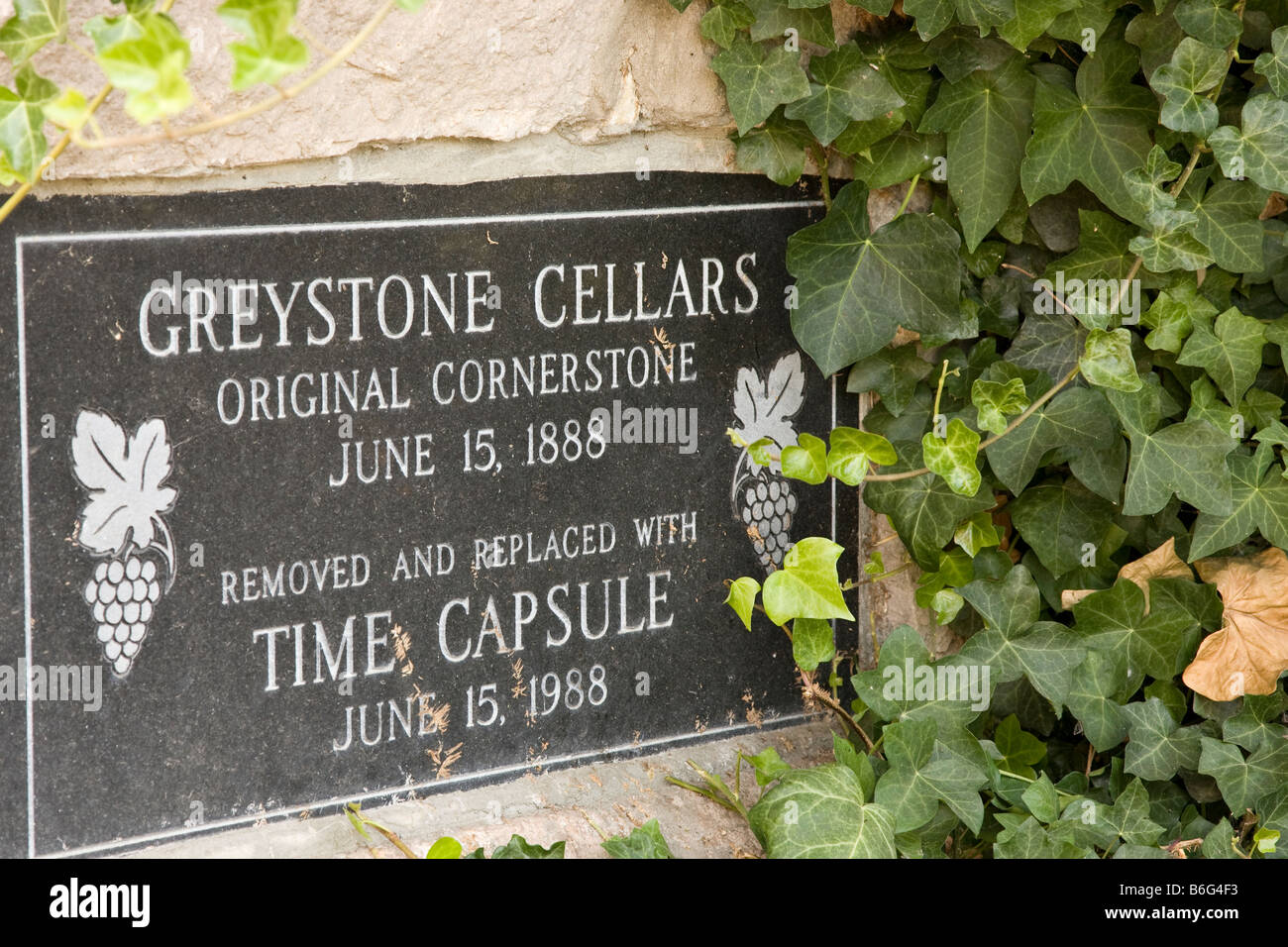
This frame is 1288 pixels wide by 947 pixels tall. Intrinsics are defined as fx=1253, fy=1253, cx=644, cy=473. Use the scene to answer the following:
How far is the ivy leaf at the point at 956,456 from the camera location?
2.01 metres

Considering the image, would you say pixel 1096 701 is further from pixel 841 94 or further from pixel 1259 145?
pixel 841 94

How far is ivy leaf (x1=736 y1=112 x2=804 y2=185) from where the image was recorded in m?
2.13

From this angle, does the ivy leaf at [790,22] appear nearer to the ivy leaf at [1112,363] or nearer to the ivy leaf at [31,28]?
the ivy leaf at [1112,363]

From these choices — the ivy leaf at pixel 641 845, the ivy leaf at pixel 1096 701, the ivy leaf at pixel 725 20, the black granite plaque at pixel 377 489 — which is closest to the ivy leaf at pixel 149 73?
the black granite plaque at pixel 377 489

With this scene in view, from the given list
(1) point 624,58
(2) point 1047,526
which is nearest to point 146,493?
(1) point 624,58

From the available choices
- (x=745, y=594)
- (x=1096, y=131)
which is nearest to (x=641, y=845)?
(x=745, y=594)

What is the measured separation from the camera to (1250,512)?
6.83 feet

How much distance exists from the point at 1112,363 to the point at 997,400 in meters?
0.18

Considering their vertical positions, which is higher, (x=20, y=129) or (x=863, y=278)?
(x=20, y=129)

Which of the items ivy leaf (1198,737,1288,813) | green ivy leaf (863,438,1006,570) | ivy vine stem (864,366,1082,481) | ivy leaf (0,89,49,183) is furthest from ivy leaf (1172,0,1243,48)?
ivy leaf (0,89,49,183)

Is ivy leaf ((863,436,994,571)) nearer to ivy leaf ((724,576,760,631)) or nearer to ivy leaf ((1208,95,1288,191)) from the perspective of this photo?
ivy leaf ((724,576,760,631))

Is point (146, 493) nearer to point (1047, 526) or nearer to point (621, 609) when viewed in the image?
point (621, 609)

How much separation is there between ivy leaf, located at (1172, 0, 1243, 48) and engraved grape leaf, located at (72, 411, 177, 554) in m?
1.66

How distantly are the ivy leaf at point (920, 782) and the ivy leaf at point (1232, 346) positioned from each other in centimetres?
75
